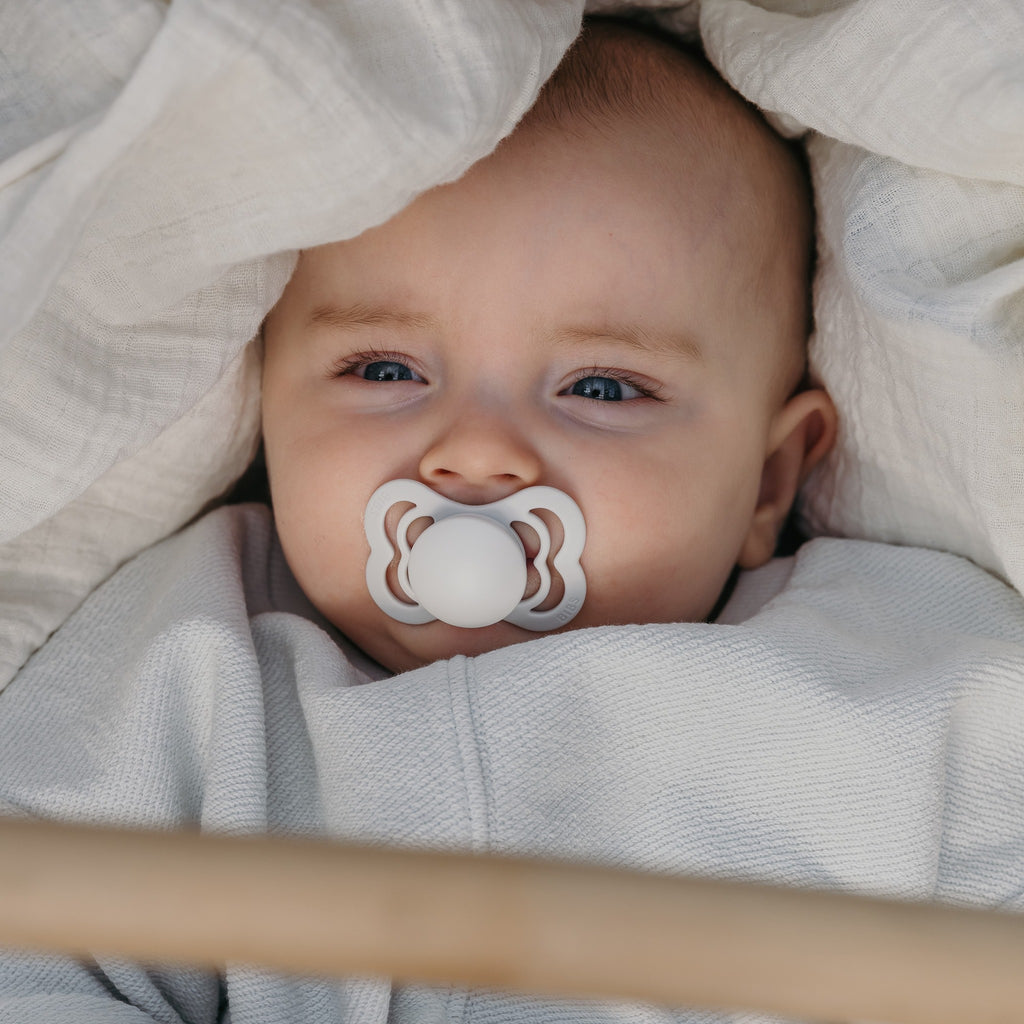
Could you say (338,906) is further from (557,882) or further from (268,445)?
(268,445)

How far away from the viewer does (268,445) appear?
973 mm

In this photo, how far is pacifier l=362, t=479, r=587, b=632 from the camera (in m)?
0.82

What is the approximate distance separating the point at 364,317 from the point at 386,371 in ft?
0.15

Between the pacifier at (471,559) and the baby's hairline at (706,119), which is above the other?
the baby's hairline at (706,119)

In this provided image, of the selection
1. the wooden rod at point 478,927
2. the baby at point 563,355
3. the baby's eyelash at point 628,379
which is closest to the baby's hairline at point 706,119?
the baby at point 563,355

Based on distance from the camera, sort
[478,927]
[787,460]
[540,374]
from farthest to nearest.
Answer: [787,460] → [540,374] → [478,927]

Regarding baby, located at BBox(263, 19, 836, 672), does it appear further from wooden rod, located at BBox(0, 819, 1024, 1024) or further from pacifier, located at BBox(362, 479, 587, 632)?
wooden rod, located at BBox(0, 819, 1024, 1024)

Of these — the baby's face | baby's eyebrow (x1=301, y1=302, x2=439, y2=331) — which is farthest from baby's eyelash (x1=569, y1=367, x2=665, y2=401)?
baby's eyebrow (x1=301, y1=302, x2=439, y2=331)

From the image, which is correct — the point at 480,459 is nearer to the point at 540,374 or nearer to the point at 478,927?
the point at 540,374

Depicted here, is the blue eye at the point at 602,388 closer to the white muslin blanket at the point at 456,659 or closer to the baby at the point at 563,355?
the baby at the point at 563,355

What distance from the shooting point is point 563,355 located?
87 centimetres

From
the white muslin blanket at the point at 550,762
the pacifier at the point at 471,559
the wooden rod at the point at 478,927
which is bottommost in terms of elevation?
the white muslin blanket at the point at 550,762

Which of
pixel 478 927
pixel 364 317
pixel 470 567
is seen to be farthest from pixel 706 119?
pixel 478 927

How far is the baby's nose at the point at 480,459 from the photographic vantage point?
0.83 metres
